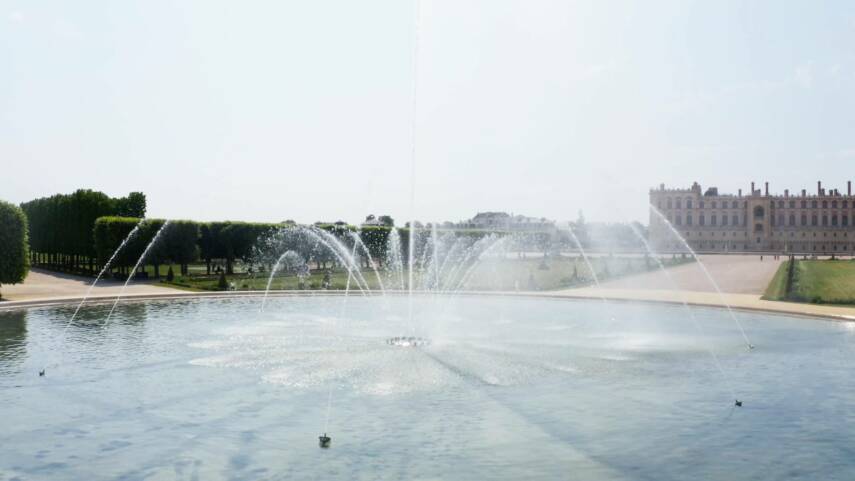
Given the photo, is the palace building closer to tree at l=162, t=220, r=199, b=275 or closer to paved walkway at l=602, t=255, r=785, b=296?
paved walkway at l=602, t=255, r=785, b=296

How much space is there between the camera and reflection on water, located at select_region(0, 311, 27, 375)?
16.4 metres

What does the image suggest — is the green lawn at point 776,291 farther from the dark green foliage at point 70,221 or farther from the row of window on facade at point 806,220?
the row of window on facade at point 806,220

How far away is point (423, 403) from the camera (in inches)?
500

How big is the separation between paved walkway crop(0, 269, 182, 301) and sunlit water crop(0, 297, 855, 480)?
11891 mm

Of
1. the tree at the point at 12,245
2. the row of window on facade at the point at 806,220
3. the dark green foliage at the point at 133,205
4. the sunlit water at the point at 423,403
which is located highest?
the row of window on facade at the point at 806,220

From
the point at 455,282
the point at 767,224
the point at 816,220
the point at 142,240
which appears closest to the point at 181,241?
the point at 142,240

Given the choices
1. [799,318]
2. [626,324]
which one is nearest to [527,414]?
[626,324]

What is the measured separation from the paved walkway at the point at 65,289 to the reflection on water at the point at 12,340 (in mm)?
5881

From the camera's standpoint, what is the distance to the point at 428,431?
11.0 m

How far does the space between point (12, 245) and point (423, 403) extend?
2931cm

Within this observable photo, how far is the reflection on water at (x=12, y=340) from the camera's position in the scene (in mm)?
16406

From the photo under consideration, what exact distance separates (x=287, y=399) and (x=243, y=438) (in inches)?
92.0

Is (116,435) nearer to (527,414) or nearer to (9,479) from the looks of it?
(9,479)

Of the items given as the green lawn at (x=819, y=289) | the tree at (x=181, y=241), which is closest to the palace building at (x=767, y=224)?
the green lawn at (x=819, y=289)
